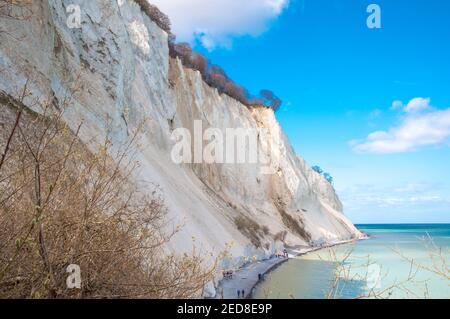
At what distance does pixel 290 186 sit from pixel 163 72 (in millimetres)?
24094

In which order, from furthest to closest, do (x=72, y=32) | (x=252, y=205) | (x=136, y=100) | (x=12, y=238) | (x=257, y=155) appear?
(x=257, y=155), (x=252, y=205), (x=136, y=100), (x=72, y=32), (x=12, y=238)

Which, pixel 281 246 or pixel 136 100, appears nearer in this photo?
pixel 136 100

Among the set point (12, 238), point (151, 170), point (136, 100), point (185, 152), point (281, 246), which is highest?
point (136, 100)

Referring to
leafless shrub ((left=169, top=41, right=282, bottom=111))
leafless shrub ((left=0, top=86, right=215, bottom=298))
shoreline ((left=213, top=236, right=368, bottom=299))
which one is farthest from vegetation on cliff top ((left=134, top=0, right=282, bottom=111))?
leafless shrub ((left=0, top=86, right=215, bottom=298))

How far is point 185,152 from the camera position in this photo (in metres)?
29.8

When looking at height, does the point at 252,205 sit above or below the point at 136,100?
below

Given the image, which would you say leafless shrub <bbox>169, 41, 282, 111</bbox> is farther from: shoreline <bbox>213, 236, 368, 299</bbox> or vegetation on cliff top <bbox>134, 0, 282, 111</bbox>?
shoreline <bbox>213, 236, 368, 299</bbox>


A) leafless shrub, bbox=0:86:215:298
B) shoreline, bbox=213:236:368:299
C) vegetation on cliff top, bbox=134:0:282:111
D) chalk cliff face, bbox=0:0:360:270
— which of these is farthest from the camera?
vegetation on cliff top, bbox=134:0:282:111

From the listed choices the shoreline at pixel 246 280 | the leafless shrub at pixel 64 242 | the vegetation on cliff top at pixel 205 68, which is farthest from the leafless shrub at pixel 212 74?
the leafless shrub at pixel 64 242

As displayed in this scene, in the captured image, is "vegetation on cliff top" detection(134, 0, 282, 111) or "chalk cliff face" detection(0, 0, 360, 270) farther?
"vegetation on cliff top" detection(134, 0, 282, 111)

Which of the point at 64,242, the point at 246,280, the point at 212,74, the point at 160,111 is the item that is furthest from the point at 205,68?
the point at 64,242

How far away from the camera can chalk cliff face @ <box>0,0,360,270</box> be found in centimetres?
1406

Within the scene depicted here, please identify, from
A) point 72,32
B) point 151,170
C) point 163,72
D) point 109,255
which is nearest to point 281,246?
point 163,72

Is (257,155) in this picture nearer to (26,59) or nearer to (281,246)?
(281,246)
